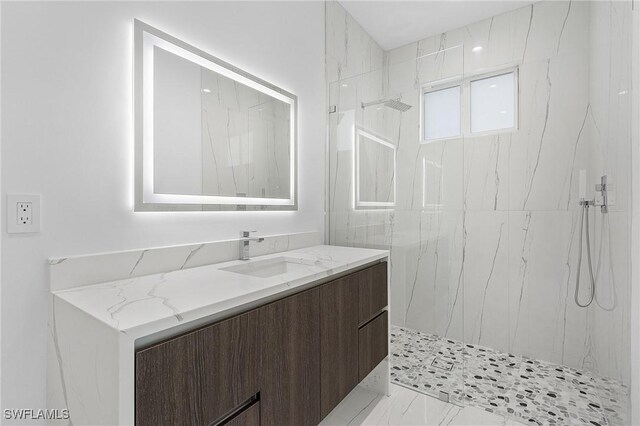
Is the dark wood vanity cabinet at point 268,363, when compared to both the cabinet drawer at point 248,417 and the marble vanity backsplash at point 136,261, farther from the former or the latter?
the marble vanity backsplash at point 136,261

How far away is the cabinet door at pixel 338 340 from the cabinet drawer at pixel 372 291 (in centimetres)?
7

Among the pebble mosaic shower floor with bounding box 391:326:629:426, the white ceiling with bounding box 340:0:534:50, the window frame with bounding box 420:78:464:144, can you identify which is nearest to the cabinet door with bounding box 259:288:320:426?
the pebble mosaic shower floor with bounding box 391:326:629:426

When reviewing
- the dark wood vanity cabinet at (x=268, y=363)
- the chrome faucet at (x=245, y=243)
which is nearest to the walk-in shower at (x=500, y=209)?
the dark wood vanity cabinet at (x=268, y=363)

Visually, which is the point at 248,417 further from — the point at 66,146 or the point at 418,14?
the point at 418,14

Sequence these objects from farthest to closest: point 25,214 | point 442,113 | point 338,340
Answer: point 442,113 < point 338,340 < point 25,214

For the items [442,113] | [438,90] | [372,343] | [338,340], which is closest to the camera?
[338,340]

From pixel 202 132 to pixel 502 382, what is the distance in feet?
7.90

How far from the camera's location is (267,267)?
1.67 m

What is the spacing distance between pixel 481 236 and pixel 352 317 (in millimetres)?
1400

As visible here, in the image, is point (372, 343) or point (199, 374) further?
point (372, 343)

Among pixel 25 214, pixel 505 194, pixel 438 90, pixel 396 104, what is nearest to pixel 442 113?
pixel 438 90

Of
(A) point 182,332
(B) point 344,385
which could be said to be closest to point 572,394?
(B) point 344,385

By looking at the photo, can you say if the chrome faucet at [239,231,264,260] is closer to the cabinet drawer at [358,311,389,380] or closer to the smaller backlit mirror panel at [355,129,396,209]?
the cabinet drawer at [358,311,389,380]

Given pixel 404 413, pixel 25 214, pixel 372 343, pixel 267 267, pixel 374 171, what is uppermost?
pixel 374 171
